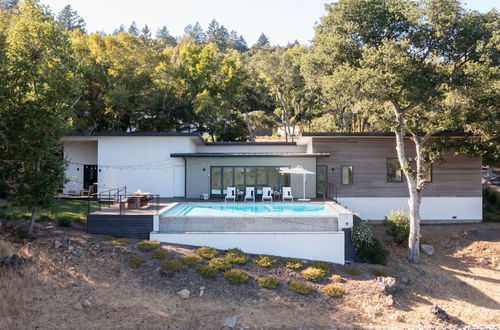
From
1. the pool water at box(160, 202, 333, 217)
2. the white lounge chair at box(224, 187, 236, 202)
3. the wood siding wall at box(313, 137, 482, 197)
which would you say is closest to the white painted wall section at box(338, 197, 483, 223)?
the wood siding wall at box(313, 137, 482, 197)

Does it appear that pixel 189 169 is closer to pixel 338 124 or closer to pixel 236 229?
pixel 236 229

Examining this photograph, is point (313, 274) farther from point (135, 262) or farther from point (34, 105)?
point (34, 105)

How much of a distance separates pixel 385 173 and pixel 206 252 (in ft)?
37.1

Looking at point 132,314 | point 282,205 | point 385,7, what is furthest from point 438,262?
point 132,314

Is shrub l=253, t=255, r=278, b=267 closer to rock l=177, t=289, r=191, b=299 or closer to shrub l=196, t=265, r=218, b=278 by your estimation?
shrub l=196, t=265, r=218, b=278

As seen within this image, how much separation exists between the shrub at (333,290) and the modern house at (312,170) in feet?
29.2

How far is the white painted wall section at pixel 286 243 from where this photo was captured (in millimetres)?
13484

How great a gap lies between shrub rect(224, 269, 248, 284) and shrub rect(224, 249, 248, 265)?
0.70 meters

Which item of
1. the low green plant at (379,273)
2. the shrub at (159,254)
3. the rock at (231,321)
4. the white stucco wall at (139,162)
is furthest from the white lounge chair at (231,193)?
the rock at (231,321)

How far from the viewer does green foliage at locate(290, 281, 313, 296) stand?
1131cm

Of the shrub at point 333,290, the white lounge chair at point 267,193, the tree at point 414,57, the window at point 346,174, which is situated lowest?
the shrub at point 333,290

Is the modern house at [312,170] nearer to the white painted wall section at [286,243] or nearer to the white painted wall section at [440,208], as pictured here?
the white painted wall section at [440,208]

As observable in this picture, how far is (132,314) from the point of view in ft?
31.8

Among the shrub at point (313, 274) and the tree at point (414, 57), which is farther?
the tree at point (414, 57)
